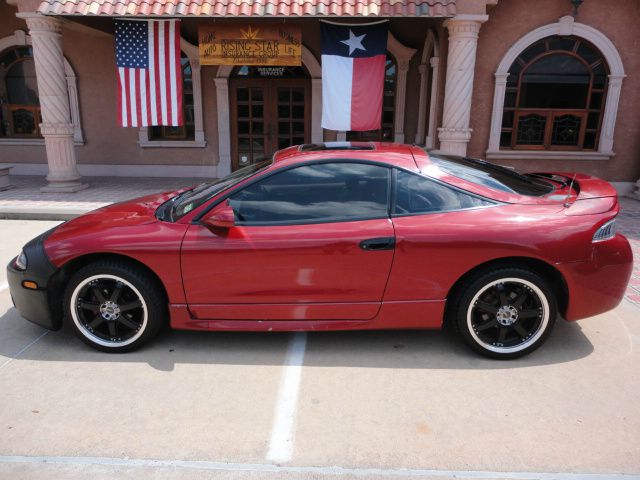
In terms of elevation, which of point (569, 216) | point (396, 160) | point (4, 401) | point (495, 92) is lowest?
point (4, 401)

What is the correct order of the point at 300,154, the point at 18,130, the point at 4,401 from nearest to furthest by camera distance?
the point at 4,401, the point at 300,154, the point at 18,130

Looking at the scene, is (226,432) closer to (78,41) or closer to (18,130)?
(78,41)

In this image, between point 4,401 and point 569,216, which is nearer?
point 4,401

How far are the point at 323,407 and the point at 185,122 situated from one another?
10560mm

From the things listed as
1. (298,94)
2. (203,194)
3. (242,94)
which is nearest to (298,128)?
(298,94)

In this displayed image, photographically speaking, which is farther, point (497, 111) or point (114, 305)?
point (497, 111)

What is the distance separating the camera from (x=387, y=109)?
1211cm

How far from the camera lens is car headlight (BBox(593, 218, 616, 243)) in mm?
3400

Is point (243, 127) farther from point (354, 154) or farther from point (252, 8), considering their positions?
point (354, 154)

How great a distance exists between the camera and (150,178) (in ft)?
40.2

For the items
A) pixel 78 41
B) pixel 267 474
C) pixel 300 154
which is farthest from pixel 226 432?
pixel 78 41

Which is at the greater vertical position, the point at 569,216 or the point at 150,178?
the point at 569,216

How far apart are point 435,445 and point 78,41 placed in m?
12.5

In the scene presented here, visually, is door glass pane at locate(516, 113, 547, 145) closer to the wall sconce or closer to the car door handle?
the wall sconce
